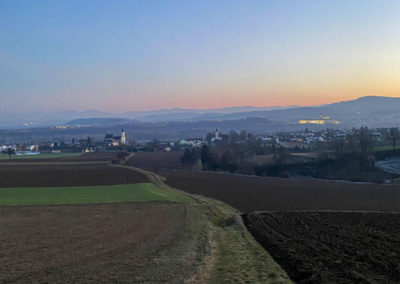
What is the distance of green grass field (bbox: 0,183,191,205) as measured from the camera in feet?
91.2

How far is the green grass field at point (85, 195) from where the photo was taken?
1095 inches

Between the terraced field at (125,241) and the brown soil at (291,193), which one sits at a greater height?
the terraced field at (125,241)

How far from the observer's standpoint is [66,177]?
4228 centimetres

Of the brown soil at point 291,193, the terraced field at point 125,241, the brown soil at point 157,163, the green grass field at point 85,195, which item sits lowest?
the brown soil at point 291,193

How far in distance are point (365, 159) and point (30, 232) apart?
51257 mm

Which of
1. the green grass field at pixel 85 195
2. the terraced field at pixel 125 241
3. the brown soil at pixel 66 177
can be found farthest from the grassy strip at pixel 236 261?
the brown soil at pixel 66 177

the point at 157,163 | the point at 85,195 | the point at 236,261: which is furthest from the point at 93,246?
the point at 157,163

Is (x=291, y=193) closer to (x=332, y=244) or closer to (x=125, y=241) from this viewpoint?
(x=332, y=244)

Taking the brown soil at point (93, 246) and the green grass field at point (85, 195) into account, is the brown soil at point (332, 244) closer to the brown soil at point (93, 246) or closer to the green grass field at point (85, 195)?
the brown soil at point (93, 246)

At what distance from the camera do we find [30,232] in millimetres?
16750

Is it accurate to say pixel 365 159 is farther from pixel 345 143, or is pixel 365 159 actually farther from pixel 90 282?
pixel 90 282

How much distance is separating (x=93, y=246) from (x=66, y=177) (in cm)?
3024

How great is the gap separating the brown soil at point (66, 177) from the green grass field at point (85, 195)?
3.14 meters

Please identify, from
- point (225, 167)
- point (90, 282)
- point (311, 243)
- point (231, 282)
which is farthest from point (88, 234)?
point (225, 167)
